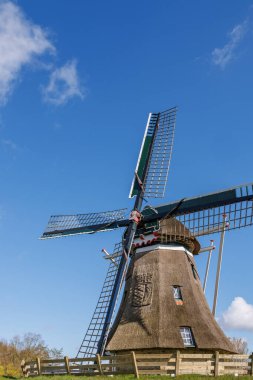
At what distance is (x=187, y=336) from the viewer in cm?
1920

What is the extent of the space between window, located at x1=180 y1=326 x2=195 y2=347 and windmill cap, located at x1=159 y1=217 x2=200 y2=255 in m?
4.43

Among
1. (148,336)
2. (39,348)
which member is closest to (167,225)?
(148,336)

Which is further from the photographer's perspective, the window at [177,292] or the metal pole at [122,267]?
the window at [177,292]

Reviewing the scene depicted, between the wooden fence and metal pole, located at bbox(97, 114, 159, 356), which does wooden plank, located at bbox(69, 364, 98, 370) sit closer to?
the wooden fence

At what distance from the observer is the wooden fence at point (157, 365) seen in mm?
15922

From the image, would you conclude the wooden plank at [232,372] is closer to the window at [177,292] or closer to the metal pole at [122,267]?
the window at [177,292]

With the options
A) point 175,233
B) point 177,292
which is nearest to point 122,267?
point 177,292

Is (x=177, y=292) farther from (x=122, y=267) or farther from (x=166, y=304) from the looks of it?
(x=122, y=267)

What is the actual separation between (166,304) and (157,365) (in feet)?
13.6

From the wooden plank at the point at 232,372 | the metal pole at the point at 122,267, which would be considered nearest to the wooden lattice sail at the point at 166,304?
the metal pole at the point at 122,267

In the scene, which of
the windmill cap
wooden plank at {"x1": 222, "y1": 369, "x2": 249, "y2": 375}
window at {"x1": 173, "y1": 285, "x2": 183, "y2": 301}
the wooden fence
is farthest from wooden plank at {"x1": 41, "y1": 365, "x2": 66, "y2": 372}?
the windmill cap

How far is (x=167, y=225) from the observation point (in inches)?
876

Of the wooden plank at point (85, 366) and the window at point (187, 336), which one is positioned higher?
the window at point (187, 336)

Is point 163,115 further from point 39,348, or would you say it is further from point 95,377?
point 39,348
